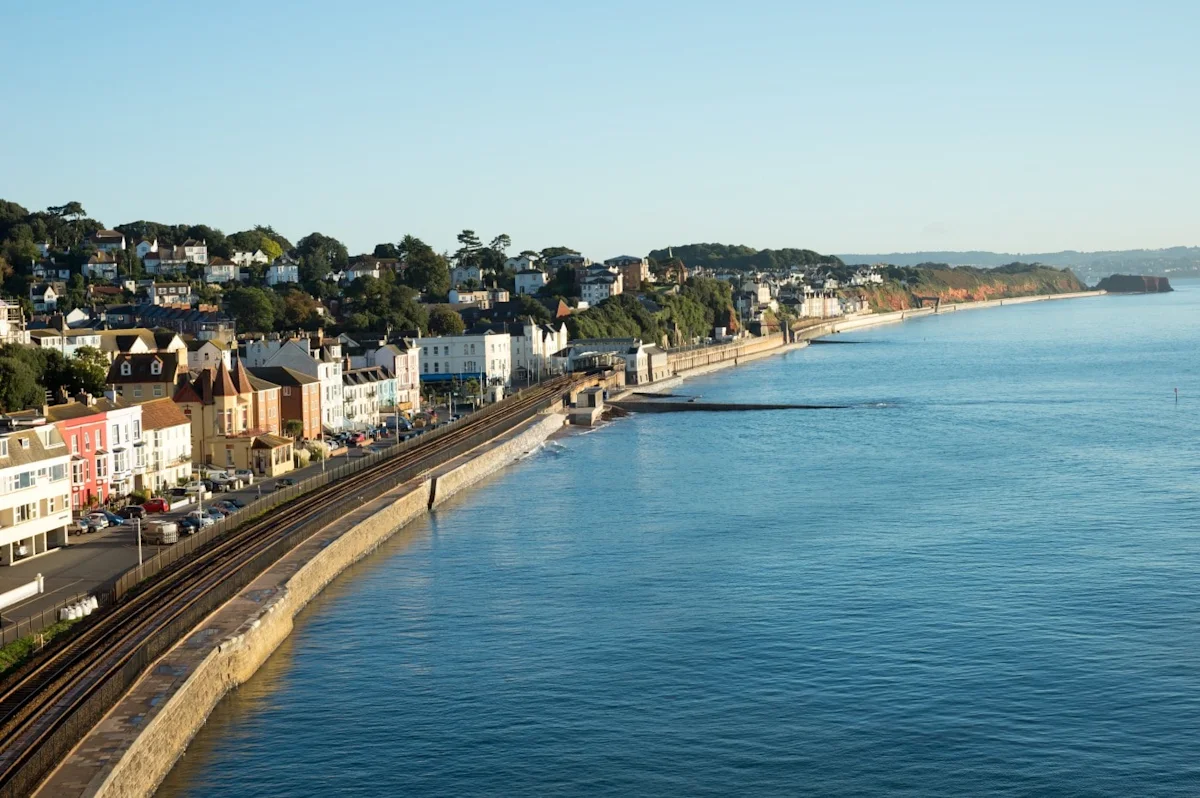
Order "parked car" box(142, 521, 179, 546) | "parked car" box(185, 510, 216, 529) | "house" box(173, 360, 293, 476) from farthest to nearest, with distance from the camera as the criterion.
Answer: "house" box(173, 360, 293, 476) → "parked car" box(185, 510, 216, 529) → "parked car" box(142, 521, 179, 546)

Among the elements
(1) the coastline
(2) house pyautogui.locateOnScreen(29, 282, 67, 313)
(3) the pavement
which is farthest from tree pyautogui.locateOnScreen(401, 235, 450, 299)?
(3) the pavement

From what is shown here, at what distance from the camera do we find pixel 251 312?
91.5 m

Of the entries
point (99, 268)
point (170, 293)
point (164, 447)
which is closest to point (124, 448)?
point (164, 447)

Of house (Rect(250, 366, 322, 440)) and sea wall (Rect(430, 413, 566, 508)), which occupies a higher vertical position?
house (Rect(250, 366, 322, 440))

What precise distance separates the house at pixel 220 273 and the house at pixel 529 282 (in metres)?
27.5

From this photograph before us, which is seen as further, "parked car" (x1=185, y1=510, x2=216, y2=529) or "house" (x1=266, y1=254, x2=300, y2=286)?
"house" (x1=266, y1=254, x2=300, y2=286)

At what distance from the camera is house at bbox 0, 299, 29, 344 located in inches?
2228

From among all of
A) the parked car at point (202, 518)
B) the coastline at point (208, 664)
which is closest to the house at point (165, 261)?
the coastline at point (208, 664)

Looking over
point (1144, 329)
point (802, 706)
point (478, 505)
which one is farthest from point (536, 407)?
point (1144, 329)

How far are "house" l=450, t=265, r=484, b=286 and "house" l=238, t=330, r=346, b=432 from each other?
74541 mm

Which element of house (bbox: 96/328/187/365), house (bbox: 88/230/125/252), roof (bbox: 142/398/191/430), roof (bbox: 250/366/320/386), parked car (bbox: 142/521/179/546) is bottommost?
parked car (bbox: 142/521/179/546)

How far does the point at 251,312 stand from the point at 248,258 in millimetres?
34570

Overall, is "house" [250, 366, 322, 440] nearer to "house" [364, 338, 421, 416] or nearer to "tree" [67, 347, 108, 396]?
"tree" [67, 347, 108, 396]

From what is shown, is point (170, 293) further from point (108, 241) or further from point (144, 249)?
point (144, 249)
